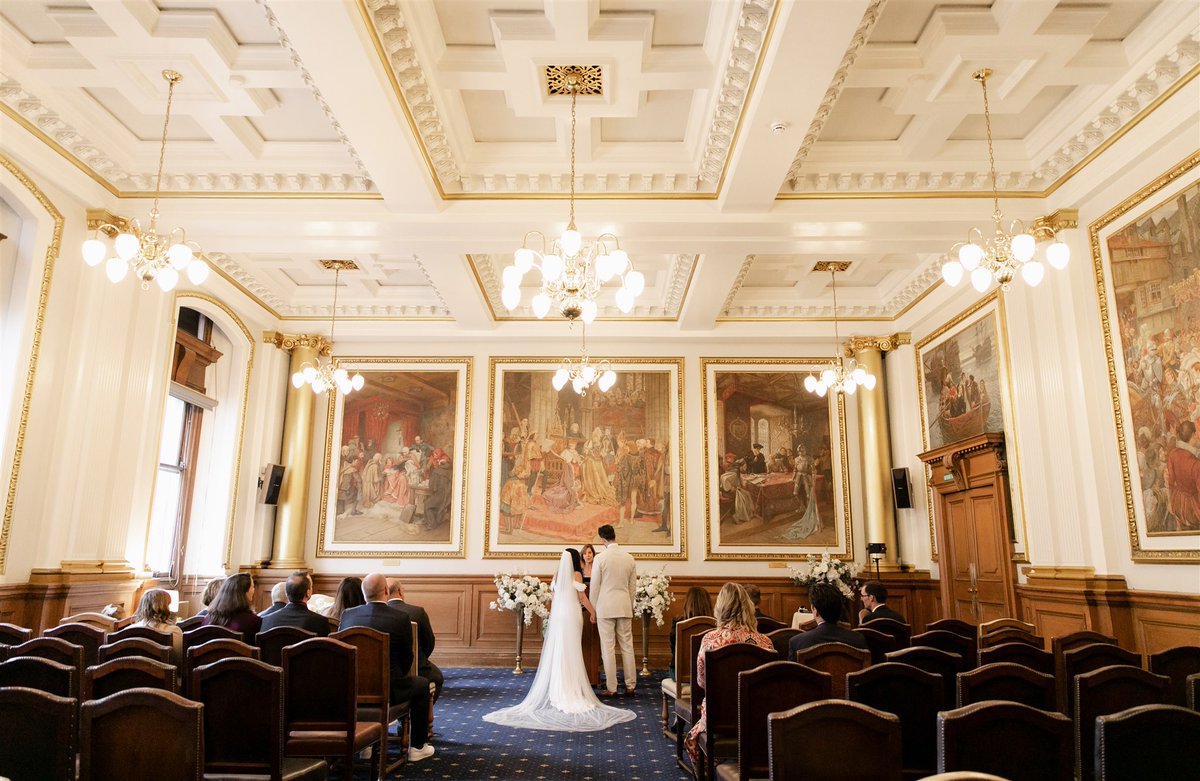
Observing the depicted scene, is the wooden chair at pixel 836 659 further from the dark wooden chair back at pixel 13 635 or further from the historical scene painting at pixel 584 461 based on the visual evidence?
the historical scene painting at pixel 584 461

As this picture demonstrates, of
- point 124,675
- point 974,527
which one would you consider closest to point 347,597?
point 124,675

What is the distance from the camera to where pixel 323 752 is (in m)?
4.43

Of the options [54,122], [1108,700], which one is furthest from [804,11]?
[54,122]

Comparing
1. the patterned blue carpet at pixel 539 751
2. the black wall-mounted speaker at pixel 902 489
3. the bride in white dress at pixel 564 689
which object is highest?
the black wall-mounted speaker at pixel 902 489

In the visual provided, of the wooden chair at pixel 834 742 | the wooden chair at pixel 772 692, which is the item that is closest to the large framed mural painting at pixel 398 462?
the wooden chair at pixel 772 692

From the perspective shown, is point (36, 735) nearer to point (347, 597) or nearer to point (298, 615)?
point (298, 615)

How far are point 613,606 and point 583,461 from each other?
3713 mm

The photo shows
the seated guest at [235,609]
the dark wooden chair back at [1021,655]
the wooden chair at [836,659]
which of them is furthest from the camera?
the seated guest at [235,609]

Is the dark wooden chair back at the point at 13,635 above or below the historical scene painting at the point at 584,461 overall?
below

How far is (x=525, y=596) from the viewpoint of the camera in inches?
416

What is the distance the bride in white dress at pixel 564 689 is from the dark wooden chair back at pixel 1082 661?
3915mm

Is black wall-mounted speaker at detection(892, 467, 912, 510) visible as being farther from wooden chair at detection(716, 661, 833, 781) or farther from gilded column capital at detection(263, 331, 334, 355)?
gilded column capital at detection(263, 331, 334, 355)

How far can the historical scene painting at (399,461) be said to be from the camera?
1214cm

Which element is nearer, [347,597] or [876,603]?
[347,597]
